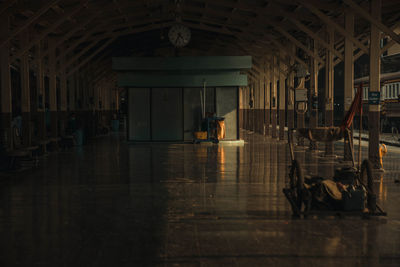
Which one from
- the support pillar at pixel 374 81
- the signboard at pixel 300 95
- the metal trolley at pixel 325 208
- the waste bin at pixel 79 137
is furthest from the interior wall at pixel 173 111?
the metal trolley at pixel 325 208

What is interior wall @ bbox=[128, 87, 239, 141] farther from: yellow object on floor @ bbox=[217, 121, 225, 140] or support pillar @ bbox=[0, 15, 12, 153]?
support pillar @ bbox=[0, 15, 12, 153]

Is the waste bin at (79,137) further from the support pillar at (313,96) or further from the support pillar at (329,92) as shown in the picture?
the support pillar at (329,92)

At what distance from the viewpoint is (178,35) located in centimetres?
2316

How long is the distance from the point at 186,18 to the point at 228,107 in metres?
5.11

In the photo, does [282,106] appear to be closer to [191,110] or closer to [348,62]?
[191,110]

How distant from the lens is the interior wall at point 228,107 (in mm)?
26312

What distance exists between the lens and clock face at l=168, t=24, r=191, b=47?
2308 cm

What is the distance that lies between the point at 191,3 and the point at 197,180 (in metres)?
13.2

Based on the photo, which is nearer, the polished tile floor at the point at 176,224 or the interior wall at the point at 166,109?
the polished tile floor at the point at 176,224

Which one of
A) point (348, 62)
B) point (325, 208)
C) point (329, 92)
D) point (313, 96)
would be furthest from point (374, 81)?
point (325, 208)

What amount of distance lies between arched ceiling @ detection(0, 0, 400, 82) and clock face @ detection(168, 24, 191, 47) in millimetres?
839

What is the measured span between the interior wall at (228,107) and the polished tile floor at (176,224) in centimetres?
1212

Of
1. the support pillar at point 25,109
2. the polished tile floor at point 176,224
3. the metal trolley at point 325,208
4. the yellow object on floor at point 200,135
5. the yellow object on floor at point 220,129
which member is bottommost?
the polished tile floor at point 176,224

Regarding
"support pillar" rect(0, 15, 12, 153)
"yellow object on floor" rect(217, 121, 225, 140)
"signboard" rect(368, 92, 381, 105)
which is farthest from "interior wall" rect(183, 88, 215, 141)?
"signboard" rect(368, 92, 381, 105)
